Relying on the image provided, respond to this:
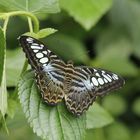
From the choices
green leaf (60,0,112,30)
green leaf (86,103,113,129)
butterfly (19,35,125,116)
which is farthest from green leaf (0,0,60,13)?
green leaf (60,0,112,30)

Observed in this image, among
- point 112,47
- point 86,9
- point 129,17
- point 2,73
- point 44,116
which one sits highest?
point 2,73

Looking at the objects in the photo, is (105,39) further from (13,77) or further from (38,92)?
(38,92)

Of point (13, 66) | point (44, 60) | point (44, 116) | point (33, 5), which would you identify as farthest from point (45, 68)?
point (13, 66)

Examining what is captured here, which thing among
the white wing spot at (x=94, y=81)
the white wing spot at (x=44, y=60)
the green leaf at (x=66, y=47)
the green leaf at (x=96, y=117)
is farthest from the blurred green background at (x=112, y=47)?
the white wing spot at (x=44, y=60)

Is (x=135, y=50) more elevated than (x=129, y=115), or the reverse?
(x=135, y=50)

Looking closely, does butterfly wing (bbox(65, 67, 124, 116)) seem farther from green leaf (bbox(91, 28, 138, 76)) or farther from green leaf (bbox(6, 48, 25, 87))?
green leaf (bbox(91, 28, 138, 76))

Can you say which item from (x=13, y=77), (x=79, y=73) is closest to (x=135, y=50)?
(x=13, y=77)

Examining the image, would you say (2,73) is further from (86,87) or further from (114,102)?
(114,102)
